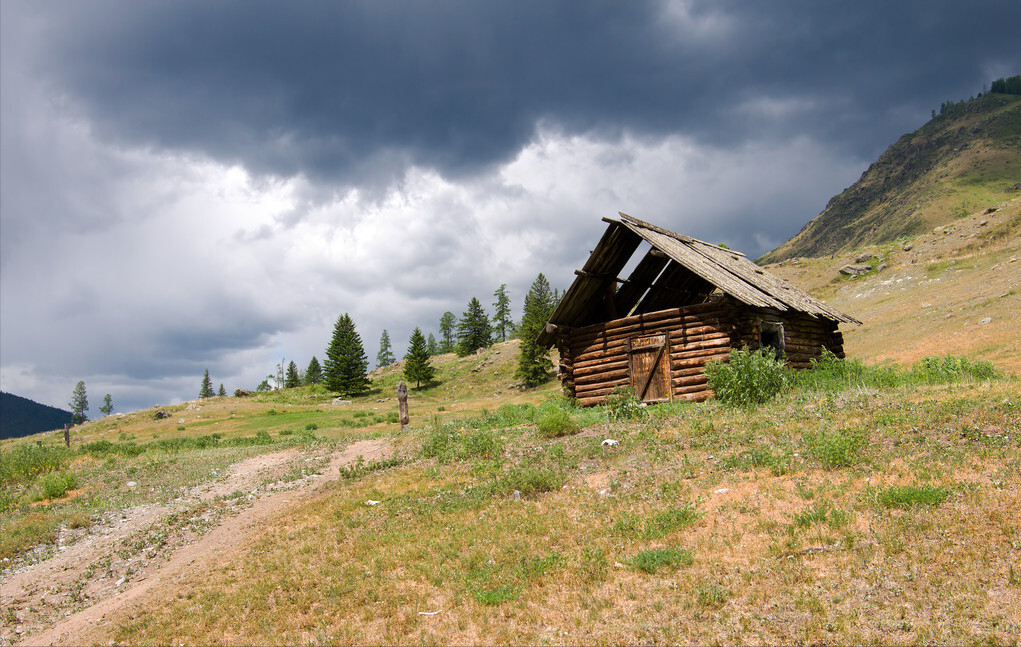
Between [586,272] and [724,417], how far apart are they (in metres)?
8.94

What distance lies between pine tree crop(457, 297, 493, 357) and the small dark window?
76972mm

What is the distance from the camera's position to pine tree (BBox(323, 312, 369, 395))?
7456cm

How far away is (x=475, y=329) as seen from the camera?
98.2m

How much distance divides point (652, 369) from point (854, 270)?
5496 centimetres

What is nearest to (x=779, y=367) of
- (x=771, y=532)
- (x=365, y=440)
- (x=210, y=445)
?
(x=771, y=532)

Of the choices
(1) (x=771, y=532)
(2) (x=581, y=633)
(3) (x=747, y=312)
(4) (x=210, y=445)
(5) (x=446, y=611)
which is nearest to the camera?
(2) (x=581, y=633)

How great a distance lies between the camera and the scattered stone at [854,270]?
6171 centimetres

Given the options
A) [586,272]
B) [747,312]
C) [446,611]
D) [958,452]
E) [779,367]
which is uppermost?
[586,272]

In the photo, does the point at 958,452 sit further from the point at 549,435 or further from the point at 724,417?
the point at 549,435

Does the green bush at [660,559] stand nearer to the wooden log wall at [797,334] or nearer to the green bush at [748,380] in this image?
the green bush at [748,380]

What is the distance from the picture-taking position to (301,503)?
12594 mm

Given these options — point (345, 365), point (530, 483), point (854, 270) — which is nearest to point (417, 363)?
point (345, 365)

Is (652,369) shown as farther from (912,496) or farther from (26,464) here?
(26,464)

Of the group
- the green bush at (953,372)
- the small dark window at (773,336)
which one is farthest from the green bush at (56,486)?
the green bush at (953,372)
